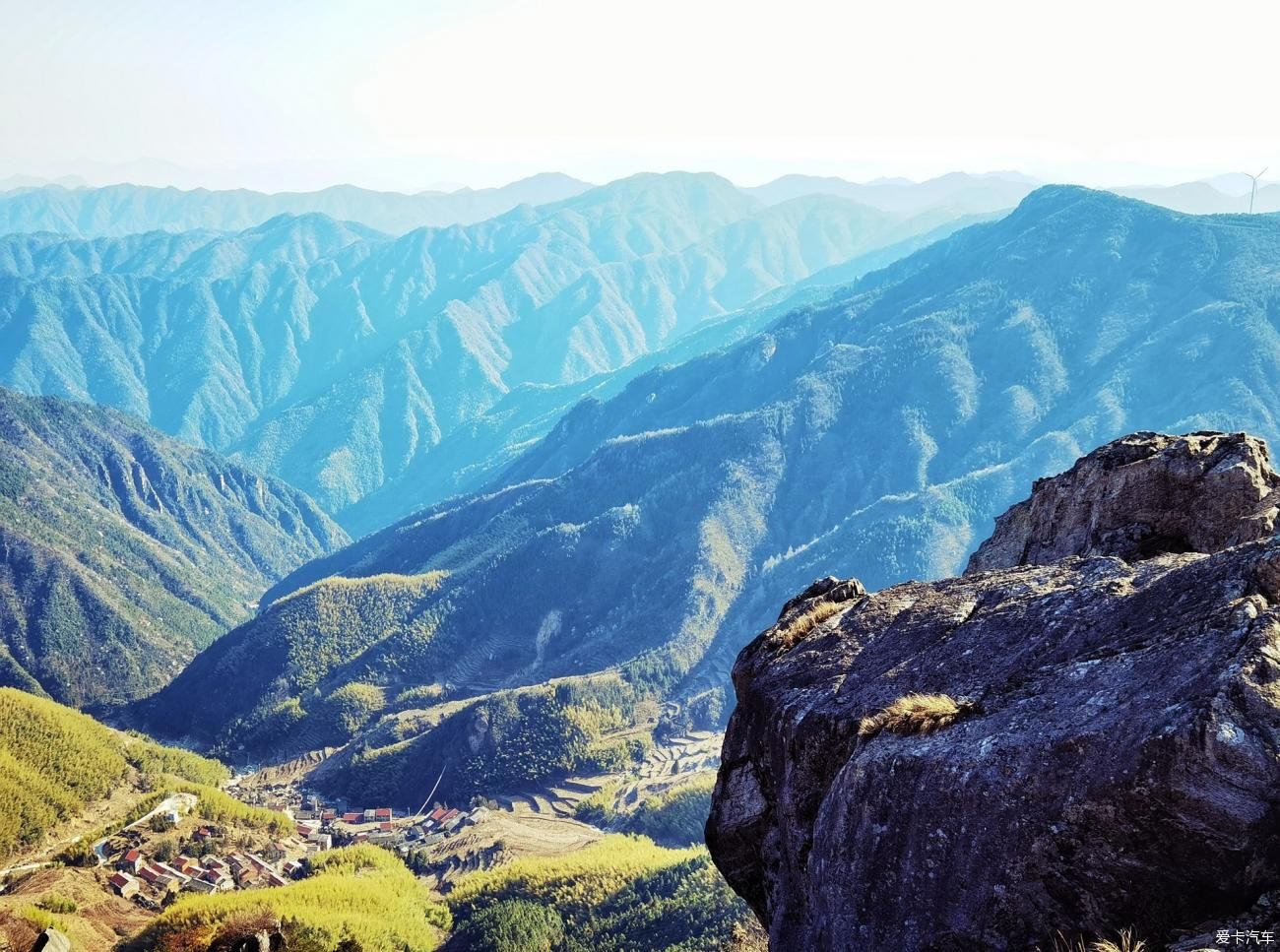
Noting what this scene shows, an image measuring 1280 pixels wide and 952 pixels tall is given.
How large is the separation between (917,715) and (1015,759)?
196 centimetres

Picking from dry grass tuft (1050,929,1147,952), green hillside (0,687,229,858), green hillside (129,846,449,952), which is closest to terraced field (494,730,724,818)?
green hillside (0,687,229,858)

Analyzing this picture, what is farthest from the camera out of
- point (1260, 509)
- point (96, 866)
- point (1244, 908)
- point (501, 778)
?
point (501, 778)

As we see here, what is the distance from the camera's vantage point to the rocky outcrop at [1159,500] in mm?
22047

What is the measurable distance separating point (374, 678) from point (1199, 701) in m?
183

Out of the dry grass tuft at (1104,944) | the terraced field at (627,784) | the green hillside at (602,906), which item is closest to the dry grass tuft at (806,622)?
the dry grass tuft at (1104,944)

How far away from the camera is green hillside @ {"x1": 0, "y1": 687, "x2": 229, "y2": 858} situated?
300ft

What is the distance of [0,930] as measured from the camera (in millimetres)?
55156

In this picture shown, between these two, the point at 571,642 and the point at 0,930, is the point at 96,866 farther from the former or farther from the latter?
the point at 571,642

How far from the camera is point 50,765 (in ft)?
335

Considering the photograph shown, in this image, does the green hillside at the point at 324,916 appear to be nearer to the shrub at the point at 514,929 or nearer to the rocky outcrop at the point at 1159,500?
the shrub at the point at 514,929

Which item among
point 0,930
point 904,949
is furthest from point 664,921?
point 904,949

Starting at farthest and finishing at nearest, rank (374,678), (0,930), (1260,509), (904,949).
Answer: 1. (374,678)
2. (0,930)
3. (1260,509)
4. (904,949)

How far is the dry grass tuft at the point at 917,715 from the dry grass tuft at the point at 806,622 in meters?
4.54

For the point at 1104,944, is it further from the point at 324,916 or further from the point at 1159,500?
the point at 324,916
